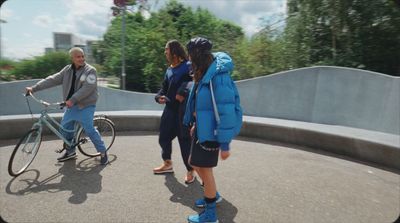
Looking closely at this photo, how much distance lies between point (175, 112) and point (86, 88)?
1.25 m

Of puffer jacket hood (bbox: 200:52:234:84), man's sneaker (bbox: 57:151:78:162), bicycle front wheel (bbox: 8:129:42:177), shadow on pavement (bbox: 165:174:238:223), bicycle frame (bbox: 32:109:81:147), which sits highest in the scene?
puffer jacket hood (bbox: 200:52:234:84)

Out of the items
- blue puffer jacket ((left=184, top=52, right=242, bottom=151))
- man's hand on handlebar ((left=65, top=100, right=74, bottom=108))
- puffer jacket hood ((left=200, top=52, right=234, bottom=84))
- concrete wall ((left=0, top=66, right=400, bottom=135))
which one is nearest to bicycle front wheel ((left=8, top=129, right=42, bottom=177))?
man's hand on handlebar ((left=65, top=100, right=74, bottom=108))

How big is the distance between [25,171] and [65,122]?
814 millimetres

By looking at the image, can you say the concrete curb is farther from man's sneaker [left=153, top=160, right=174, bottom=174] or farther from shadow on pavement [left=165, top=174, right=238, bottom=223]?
shadow on pavement [left=165, top=174, right=238, bottom=223]

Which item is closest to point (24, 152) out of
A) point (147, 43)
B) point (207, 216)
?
point (207, 216)

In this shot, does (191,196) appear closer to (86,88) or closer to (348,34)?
(86,88)

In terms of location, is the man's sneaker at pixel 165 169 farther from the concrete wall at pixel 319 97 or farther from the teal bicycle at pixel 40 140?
the concrete wall at pixel 319 97

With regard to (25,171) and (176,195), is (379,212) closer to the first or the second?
(176,195)

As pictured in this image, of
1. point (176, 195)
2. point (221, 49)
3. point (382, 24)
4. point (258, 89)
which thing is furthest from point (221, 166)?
point (221, 49)

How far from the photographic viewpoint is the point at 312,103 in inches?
269

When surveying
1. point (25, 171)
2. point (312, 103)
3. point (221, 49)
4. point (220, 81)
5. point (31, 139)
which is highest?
point (221, 49)

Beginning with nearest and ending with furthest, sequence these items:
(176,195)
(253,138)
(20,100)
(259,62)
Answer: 1. (176,195)
2. (253,138)
3. (20,100)
4. (259,62)

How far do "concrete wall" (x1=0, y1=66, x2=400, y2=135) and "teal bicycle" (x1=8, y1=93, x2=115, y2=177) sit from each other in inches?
110

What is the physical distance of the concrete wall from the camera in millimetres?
5789
